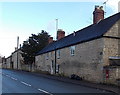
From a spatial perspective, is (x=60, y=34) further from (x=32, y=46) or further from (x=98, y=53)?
(x=98, y=53)

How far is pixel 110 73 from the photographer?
2234cm

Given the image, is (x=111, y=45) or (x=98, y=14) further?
(x=98, y=14)

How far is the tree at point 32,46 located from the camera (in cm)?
5909

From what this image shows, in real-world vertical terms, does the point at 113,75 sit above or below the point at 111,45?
below

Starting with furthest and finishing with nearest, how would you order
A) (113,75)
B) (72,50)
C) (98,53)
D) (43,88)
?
1. (72,50)
2. (98,53)
3. (113,75)
4. (43,88)

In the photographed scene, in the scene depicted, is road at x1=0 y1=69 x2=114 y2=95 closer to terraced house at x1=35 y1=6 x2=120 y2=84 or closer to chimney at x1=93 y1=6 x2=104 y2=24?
terraced house at x1=35 y1=6 x2=120 y2=84

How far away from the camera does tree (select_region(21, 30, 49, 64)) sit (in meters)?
59.1

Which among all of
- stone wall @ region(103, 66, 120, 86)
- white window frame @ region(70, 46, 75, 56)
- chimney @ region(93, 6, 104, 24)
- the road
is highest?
chimney @ region(93, 6, 104, 24)

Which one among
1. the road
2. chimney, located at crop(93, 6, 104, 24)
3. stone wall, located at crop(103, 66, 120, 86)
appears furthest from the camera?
chimney, located at crop(93, 6, 104, 24)

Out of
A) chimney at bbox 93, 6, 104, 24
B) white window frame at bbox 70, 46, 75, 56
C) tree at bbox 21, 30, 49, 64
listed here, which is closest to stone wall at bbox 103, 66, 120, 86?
white window frame at bbox 70, 46, 75, 56

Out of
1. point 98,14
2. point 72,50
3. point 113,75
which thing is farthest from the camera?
point 72,50

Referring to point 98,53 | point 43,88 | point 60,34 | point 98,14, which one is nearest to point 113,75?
point 98,53

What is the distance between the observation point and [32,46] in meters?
59.5

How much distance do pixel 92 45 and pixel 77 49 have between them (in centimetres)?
440
